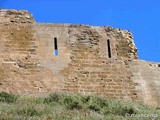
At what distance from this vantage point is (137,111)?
1160 cm

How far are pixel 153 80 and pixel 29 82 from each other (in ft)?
15.4

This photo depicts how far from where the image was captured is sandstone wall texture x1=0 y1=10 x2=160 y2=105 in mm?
14578

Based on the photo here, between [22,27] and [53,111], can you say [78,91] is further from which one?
[53,111]

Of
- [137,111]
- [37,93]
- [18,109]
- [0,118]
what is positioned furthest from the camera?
[37,93]

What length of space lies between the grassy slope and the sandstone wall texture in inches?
62.1

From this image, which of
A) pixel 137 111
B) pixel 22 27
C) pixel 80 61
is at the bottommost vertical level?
pixel 137 111

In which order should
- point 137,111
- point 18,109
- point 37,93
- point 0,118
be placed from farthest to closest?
1. point 37,93
2. point 137,111
3. point 18,109
4. point 0,118

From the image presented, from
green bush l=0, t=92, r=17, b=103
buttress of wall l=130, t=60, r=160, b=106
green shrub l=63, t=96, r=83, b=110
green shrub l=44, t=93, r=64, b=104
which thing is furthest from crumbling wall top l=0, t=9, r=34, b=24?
buttress of wall l=130, t=60, r=160, b=106

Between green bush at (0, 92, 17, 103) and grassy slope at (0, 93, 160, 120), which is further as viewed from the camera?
green bush at (0, 92, 17, 103)

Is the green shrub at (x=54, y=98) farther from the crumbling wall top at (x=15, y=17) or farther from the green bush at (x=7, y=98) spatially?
the crumbling wall top at (x=15, y=17)

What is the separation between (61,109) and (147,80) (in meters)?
6.16

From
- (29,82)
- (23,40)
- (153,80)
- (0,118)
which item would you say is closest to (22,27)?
(23,40)

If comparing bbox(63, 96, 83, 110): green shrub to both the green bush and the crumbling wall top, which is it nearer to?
Result: the green bush

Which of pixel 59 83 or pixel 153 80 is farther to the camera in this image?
pixel 153 80
